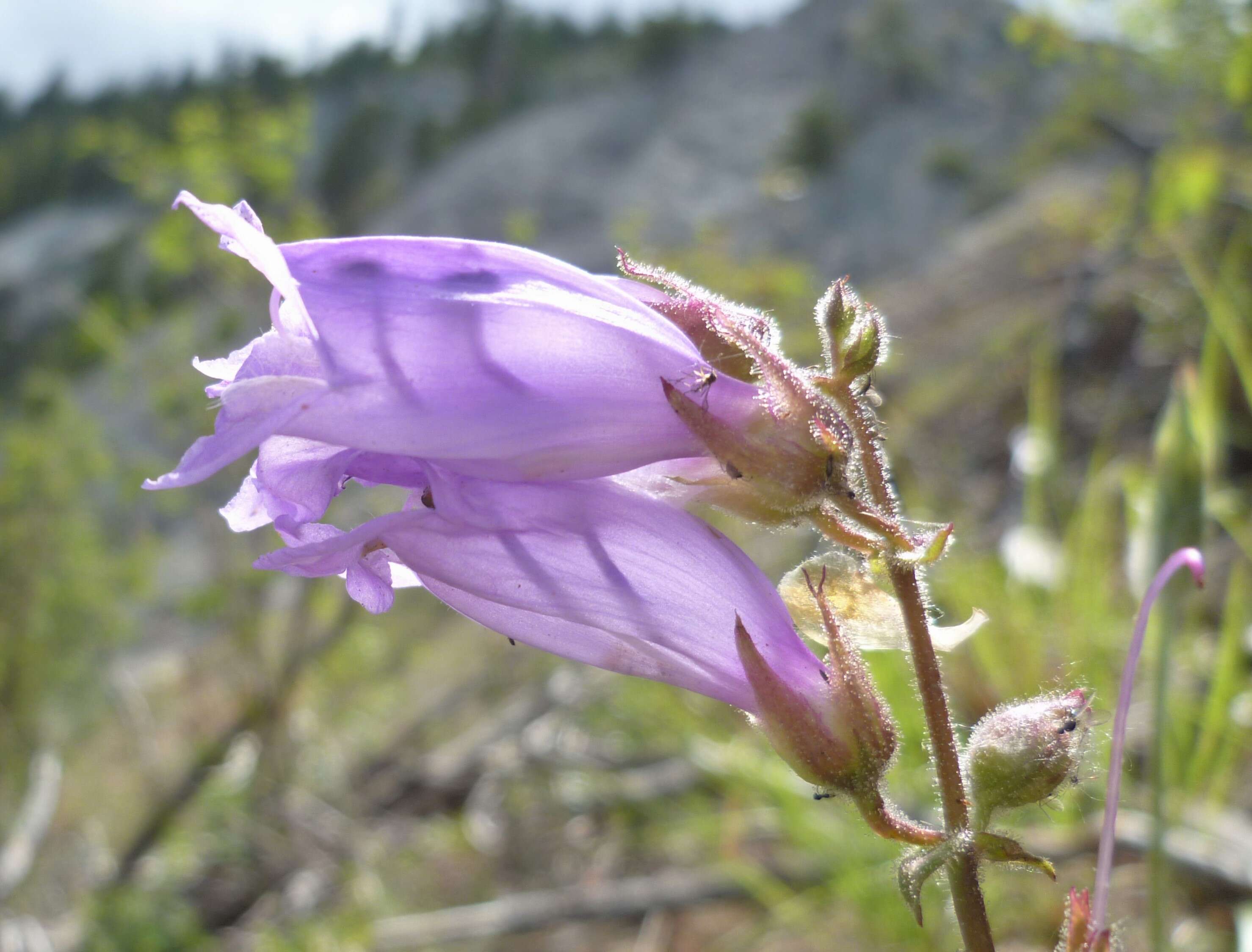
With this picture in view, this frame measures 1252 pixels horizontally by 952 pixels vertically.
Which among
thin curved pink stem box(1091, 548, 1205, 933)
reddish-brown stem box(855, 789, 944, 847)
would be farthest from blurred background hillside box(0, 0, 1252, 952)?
reddish-brown stem box(855, 789, 944, 847)

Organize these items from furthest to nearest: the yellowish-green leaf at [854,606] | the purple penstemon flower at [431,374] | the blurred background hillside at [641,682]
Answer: the blurred background hillside at [641,682] < the yellowish-green leaf at [854,606] < the purple penstemon flower at [431,374]

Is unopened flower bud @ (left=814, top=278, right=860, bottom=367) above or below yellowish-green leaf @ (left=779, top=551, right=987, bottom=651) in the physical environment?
above

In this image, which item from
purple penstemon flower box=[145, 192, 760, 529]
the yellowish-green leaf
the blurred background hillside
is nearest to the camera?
purple penstemon flower box=[145, 192, 760, 529]

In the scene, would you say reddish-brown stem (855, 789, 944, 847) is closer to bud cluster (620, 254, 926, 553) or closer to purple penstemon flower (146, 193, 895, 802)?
purple penstemon flower (146, 193, 895, 802)

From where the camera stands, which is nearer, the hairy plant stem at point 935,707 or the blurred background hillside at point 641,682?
the hairy plant stem at point 935,707

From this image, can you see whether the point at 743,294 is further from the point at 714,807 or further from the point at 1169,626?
the point at 1169,626

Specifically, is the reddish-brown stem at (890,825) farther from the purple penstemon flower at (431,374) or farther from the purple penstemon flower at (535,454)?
the purple penstemon flower at (431,374)

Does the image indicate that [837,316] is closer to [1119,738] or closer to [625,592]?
[625,592]

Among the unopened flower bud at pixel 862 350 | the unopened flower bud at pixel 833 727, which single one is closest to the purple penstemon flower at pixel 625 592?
the unopened flower bud at pixel 833 727
